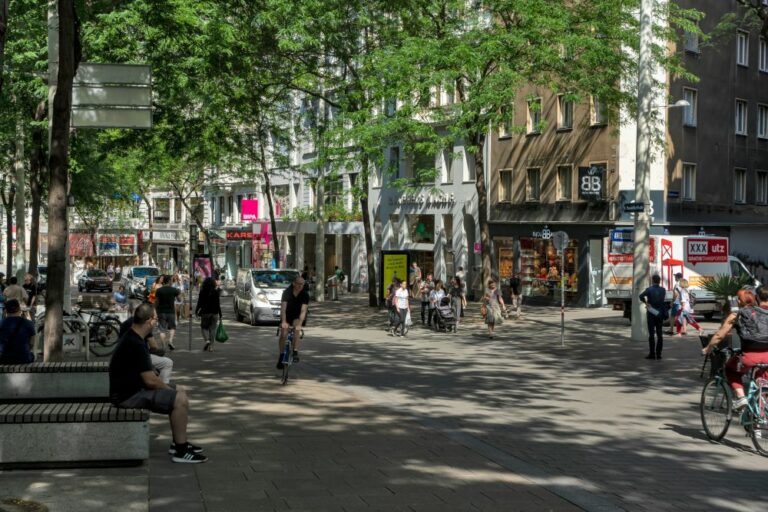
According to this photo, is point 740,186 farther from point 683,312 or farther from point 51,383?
point 51,383

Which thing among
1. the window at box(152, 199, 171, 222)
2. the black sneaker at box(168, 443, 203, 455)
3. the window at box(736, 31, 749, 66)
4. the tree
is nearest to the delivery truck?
the tree

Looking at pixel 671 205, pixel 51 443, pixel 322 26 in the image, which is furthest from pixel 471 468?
pixel 671 205

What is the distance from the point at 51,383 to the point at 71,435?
10.9 feet

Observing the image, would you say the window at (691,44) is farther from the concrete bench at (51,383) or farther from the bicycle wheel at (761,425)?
the concrete bench at (51,383)

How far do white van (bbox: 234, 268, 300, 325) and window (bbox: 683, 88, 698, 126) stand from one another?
17.8m

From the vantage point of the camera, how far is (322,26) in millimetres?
32625

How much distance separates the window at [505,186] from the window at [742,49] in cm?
1089

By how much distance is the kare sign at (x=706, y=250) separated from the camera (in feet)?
109

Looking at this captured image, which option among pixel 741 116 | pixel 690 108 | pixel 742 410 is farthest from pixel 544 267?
pixel 742 410

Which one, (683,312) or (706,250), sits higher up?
(706,250)

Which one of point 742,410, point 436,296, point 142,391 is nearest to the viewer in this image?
point 142,391

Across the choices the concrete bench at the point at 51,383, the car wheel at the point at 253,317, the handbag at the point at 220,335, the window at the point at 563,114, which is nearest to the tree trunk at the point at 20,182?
the car wheel at the point at 253,317

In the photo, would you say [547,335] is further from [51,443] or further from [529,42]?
[51,443]

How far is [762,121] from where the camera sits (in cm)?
4594
